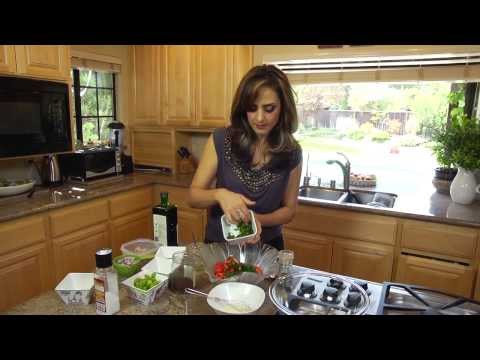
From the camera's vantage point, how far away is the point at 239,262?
107 centimetres

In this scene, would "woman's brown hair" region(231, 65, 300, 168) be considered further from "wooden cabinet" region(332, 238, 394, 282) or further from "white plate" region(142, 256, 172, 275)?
"wooden cabinet" region(332, 238, 394, 282)

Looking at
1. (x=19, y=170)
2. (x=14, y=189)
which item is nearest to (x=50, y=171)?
(x=19, y=170)

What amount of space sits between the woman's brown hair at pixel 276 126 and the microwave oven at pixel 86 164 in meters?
1.64

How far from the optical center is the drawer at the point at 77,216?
2064 mm

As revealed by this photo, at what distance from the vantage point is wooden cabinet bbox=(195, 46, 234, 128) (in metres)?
2.69

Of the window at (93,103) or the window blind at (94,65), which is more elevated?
the window blind at (94,65)

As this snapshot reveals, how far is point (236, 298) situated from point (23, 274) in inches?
63.5

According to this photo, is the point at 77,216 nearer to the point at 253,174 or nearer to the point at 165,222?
the point at 165,222

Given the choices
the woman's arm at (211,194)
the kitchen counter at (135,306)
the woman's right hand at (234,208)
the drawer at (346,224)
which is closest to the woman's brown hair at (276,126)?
the woman's arm at (211,194)

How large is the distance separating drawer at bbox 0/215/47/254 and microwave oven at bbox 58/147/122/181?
63 cm

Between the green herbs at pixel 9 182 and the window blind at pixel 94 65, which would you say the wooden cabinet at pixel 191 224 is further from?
the window blind at pixel 94 65

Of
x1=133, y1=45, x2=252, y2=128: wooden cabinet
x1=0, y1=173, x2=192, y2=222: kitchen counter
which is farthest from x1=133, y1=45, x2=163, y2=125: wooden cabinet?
x1=0, y1=173, x2=192, y2=222: kitchen counter

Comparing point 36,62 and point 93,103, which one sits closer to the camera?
point 36,62
